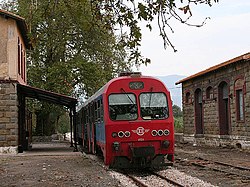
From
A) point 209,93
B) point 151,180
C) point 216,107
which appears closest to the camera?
point 151,180

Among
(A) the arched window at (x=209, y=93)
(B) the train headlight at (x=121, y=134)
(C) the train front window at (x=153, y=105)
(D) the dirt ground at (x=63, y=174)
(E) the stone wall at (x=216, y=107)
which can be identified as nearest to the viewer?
(D) the dirt ground at (x=63, y=174)

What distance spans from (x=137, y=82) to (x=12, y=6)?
82.9 feet

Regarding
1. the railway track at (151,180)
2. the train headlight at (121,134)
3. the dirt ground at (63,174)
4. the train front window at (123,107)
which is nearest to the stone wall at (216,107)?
the dirt ground at (63,174)

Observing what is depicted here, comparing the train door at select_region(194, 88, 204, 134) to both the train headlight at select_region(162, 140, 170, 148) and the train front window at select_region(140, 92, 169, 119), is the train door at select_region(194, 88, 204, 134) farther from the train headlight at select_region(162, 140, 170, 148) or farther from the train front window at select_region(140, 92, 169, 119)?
the train headlight at select_region(162, 140, 170, 148)

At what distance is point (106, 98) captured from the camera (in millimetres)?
14047

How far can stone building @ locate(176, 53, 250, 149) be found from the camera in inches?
845

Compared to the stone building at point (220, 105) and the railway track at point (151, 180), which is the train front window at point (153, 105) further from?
the stone building at point (220, 105)

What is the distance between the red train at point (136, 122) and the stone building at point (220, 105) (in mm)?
7768

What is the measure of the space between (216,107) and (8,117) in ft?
35.5

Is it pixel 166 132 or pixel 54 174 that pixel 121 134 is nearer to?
pixel 166 132

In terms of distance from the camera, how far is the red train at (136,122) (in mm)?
13594

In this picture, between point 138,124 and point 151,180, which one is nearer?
point 151,180

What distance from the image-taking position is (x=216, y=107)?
25.3 metres

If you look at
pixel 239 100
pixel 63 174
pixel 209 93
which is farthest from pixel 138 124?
pixel 209 93
